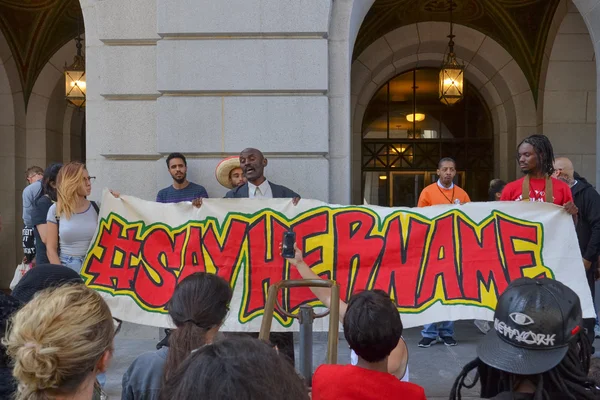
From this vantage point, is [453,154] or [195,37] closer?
[195,37]

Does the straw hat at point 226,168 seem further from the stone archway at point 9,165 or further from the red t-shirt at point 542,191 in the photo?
the stone archway at point 9,165

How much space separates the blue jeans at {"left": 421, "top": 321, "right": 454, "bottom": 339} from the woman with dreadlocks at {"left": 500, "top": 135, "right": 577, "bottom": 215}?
195cm

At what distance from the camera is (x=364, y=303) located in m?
2.72

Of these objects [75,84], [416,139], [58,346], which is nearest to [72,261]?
[58,346]

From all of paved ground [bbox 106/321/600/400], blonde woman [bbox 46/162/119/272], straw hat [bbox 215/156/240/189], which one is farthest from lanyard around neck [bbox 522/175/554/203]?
blonde woman [bbox 46/162/119/272]

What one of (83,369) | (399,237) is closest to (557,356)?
(83,369)

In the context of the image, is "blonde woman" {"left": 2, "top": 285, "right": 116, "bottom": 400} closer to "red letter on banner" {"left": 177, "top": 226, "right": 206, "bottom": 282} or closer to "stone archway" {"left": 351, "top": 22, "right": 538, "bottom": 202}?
"red letter on banner" {"left": 177, "top": 226, "right": 206, "bottom": 282}

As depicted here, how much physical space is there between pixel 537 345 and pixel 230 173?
5244 mm

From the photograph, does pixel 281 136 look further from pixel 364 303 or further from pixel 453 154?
pixel 453 154

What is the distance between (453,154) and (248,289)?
9.75 meters

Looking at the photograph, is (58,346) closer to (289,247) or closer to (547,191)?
(289,247)

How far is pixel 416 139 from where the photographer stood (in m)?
14.5

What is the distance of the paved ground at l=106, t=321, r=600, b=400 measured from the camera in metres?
5.54

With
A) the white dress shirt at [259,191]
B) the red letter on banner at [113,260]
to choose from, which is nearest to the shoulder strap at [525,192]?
the white dress shirt at [259,191]
